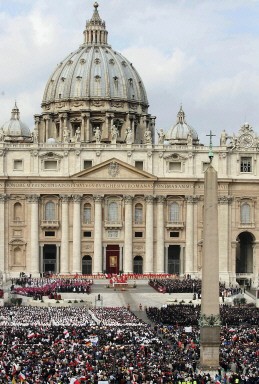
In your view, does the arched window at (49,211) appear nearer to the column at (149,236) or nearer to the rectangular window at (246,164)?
the column at (149,236)

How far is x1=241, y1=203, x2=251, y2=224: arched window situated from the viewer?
126438 mm

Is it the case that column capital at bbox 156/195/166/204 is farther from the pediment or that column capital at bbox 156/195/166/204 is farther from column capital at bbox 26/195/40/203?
column capital at bbox 26/195/40/203

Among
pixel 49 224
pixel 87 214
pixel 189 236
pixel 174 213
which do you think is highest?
pixel 174 213

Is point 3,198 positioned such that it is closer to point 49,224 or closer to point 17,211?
point 17,211

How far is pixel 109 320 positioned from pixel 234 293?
29.6 metres

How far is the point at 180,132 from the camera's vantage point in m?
139

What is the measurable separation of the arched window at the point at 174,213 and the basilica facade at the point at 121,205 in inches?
4.5

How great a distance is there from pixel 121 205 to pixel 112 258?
20.3 feet

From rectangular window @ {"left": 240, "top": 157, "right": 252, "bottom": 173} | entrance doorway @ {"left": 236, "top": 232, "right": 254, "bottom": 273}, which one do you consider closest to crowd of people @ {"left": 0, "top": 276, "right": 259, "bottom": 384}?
rectangular window @ {"left": 240, "top": 157, "right": 252, "bottom": 173}

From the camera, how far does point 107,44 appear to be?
164m

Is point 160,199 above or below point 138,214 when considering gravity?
above

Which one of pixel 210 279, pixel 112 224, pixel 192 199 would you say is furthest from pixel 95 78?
pixel 210 279

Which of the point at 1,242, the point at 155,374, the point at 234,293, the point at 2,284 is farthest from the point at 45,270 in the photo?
the point at 155,374

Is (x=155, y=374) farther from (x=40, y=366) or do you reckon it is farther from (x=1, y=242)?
(x=1, y=242)
